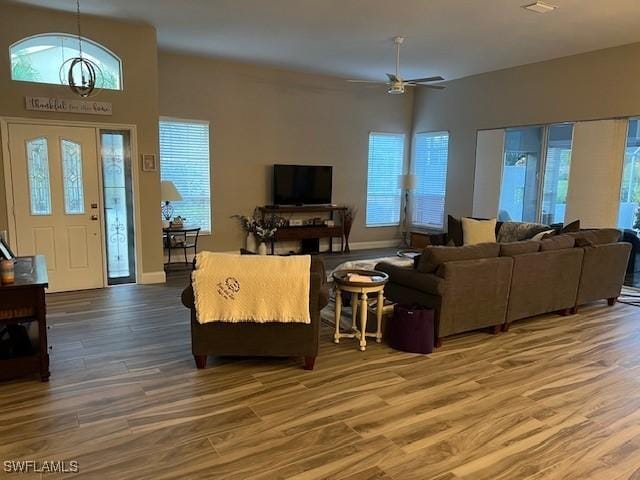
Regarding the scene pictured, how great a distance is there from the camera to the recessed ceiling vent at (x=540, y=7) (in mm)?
4641

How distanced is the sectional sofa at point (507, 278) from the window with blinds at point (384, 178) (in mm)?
4615

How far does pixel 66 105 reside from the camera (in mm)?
5430

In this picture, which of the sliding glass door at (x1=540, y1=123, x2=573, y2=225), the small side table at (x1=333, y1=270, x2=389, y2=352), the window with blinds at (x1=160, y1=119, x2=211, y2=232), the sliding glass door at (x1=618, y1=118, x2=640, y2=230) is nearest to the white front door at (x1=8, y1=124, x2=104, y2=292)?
the window with blinds at (x1=160, y1=119, x2=211, y2=232)

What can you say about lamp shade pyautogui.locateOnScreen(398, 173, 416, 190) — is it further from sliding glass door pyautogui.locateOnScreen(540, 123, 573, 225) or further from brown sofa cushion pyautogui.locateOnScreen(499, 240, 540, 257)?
brown sofa cushion pyautogui.locateOnScreen(499, 240, 540, 257)

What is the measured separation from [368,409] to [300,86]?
21.2 ft

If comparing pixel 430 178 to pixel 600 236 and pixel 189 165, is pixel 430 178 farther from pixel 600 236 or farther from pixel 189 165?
pixel 189 165

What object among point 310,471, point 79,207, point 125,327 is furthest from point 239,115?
point 310,471

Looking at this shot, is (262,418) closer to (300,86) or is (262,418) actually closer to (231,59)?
(231,59)

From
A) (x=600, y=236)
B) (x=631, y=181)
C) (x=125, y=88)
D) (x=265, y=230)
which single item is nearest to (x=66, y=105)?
(x=125, y=88)

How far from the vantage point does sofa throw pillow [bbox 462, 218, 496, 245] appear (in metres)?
6.43

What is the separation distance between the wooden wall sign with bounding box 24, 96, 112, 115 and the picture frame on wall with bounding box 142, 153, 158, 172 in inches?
25.7

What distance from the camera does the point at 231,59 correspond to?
7.33 m

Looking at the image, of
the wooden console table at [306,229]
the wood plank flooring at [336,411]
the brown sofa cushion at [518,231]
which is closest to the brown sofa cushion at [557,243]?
the wood plank flooring at [336,411]

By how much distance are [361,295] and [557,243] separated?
2330 mm
